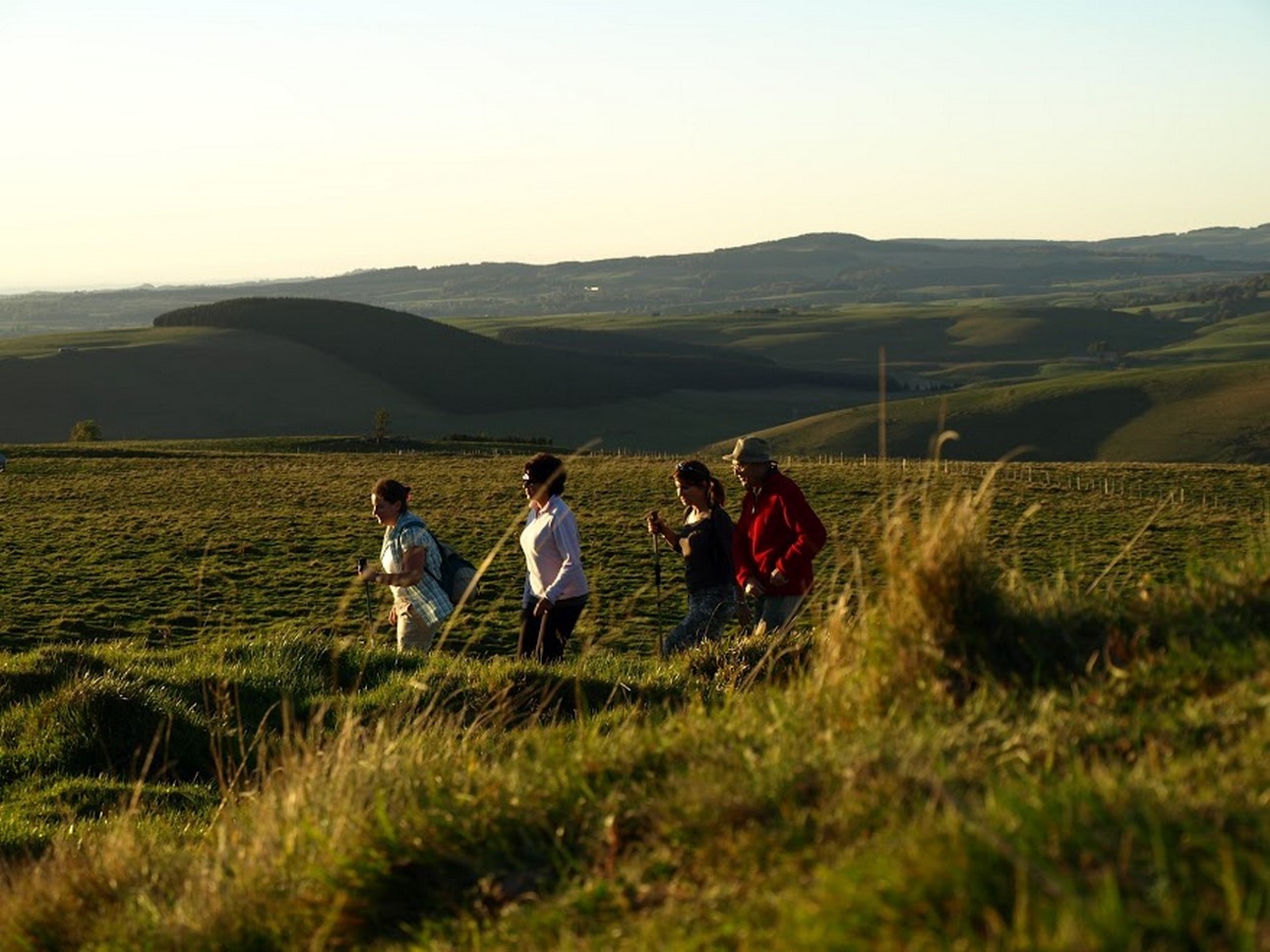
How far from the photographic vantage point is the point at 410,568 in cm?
1039

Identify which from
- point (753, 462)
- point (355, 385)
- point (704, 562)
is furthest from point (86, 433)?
point (753, 462)

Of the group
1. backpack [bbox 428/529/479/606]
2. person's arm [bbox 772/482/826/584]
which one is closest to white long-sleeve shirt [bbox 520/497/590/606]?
backpack [bbox 428/529/479/606]

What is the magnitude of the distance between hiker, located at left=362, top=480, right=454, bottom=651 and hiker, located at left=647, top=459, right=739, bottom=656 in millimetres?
1517

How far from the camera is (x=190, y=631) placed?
67.5 ft

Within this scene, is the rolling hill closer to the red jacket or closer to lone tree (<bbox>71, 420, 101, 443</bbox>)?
lone tree (<bbox>71, 420, 101, 443</bbox>)

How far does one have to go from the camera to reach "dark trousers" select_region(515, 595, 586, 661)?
10.1 meters

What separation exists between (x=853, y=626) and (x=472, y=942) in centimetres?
195

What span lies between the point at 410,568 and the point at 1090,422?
4307 inches

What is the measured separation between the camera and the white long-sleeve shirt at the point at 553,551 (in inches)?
391

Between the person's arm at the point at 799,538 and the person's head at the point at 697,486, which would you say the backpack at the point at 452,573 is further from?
the person's arm at the point at 799,538

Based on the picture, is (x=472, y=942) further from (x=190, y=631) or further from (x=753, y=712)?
(x=190, y=631)

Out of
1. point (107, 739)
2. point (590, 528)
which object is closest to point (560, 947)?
point (107, 739)

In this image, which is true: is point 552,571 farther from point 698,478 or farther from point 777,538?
point 777,538

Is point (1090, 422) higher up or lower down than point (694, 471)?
lower down
